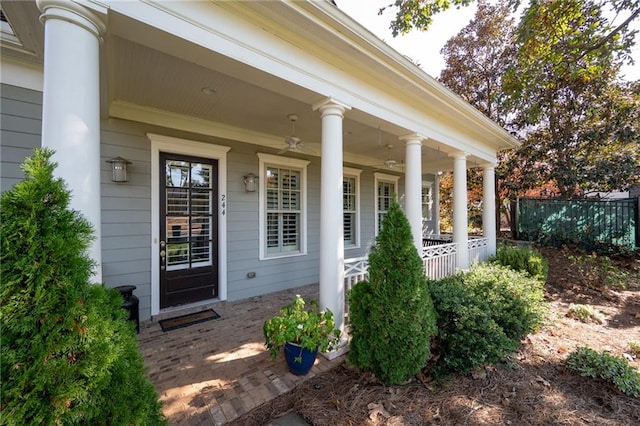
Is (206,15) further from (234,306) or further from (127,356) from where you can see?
(234,306)

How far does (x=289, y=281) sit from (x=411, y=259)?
347cm

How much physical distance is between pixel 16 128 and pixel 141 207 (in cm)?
144

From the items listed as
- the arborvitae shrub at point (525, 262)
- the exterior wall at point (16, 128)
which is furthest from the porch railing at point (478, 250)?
the exterior wall at point (16, 128)

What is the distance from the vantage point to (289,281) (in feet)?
18.0

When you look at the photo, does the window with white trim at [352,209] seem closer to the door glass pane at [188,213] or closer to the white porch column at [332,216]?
the door glass pane at [188,213]

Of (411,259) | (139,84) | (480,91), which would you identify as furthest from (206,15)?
(480,91)

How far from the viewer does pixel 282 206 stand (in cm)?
551

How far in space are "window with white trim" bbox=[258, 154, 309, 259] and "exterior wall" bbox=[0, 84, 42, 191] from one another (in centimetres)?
286

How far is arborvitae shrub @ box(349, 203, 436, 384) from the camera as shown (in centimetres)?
236

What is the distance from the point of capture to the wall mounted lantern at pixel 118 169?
3582 mm

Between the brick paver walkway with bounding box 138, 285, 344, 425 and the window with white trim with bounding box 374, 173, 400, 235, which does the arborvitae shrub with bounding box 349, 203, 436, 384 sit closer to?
the brick paver walkway with bounding box 138, 285, 344, 425

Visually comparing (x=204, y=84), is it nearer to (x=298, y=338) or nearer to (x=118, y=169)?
(x=118, y=169)

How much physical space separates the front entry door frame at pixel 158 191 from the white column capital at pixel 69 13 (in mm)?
2407

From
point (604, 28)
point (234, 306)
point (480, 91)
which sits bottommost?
point (234, 306)
